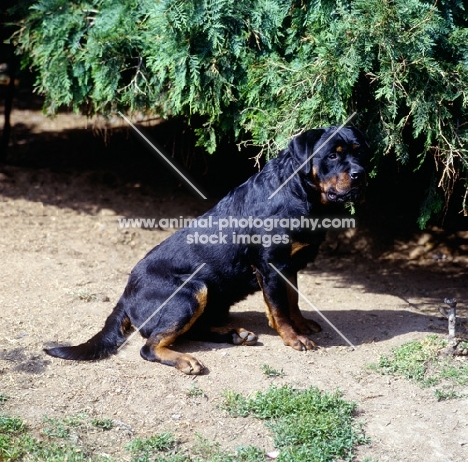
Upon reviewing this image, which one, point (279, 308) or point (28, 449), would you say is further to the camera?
point (279, 308)

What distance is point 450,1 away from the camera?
5.93 meters

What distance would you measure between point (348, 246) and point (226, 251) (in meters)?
3.14

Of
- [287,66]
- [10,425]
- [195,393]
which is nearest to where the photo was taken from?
[10,425]

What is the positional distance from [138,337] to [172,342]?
1.19ft

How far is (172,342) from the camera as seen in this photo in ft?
16.8

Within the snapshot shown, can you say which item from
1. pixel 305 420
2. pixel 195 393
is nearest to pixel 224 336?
pixel 195 393

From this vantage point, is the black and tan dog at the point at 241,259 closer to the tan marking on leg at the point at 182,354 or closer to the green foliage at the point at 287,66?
the tan marking on leg at the point at 182,354

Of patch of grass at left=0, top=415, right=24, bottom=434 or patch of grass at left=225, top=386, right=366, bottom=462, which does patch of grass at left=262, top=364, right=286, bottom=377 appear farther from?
patch of grass at left=0, top=415, right=24, bottom=434

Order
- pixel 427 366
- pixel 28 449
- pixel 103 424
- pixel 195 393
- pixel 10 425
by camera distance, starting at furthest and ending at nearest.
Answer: pixel 427 366 < pixel 195 393 < pixel 103 424 < pixel 10 425 < pixel 28 449

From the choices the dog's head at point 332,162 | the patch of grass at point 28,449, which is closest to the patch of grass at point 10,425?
the patch of grass at point 28,449

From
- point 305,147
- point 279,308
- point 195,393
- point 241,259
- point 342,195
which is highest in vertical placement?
point 305,147

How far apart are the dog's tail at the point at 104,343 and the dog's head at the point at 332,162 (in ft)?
5.63

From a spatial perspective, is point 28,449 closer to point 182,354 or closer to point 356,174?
point 182,354

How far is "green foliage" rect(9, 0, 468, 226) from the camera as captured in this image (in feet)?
18.5
